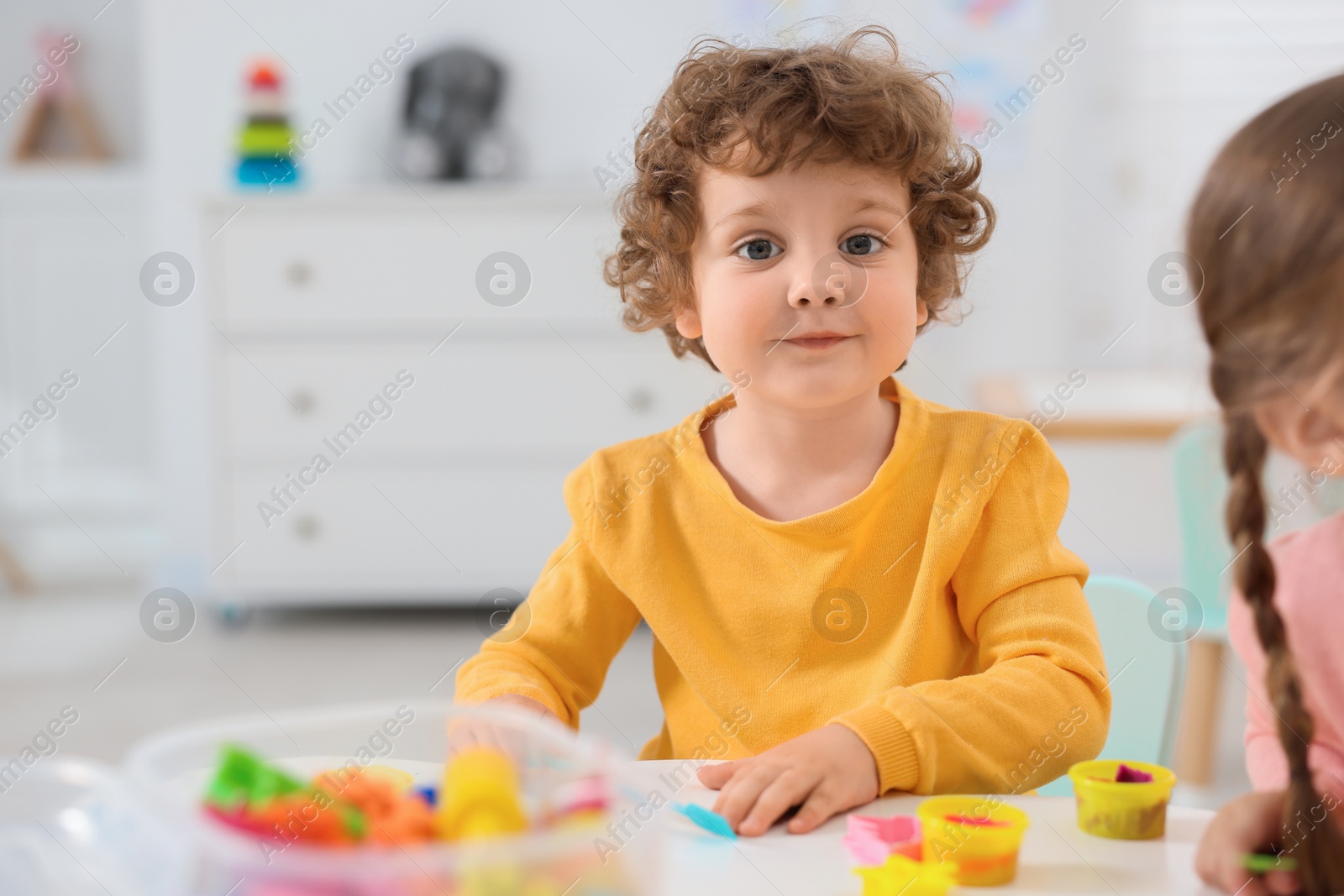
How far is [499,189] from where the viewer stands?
300cm

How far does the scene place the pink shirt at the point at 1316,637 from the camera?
2.16 feet

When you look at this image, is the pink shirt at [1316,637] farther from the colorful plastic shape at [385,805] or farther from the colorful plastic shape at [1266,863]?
the colorful plastic shape at [385,805]

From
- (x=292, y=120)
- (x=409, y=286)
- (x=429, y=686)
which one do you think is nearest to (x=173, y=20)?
(x=292, y=120)

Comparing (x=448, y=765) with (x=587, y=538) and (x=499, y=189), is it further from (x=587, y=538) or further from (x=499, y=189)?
(x=499, y=189)

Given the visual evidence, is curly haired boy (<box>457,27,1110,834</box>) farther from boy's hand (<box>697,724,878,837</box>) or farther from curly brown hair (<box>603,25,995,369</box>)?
boy's hand (<box>697,724,878,837</box>)

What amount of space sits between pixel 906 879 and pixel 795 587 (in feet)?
1.33

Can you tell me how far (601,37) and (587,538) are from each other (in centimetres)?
262

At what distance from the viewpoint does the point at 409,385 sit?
3.04m

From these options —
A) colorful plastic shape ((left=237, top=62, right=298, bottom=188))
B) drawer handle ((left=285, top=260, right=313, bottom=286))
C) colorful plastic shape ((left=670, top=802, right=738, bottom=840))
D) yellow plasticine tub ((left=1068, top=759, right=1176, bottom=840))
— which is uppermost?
colorful plastic shape ((left=237, top=62, right=298, bottom=188))

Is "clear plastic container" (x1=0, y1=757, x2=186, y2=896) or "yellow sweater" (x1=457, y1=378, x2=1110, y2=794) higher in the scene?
"yellow sweater" (x1=457, y1=378, x2=1110, y2=794)

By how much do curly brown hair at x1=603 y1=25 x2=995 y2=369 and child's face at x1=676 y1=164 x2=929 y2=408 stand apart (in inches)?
1.0

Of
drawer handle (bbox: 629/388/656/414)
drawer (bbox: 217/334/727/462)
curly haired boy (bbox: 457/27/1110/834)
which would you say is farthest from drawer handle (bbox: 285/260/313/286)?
curly haired boy (bbox: 457/27/1110/834)

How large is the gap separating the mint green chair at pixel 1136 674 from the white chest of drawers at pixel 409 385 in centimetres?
194

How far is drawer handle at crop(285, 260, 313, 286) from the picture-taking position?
3.01 metres
